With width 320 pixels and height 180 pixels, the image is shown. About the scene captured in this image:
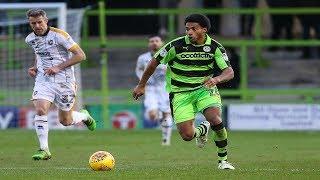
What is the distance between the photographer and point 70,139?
2306cm

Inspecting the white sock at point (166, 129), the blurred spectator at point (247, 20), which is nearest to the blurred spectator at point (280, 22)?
the blurred spectator at point (247, 20)

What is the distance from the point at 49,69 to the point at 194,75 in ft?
9.09

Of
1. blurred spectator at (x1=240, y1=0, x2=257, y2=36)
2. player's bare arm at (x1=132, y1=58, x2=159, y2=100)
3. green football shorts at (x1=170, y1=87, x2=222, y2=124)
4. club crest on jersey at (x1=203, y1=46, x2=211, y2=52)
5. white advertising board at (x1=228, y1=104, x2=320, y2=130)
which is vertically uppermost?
blurred spectator at (x1=240, y1=0, x2=257, y2=36)

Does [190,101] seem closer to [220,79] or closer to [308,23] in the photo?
[220,79]

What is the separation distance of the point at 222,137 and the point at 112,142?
7.78m

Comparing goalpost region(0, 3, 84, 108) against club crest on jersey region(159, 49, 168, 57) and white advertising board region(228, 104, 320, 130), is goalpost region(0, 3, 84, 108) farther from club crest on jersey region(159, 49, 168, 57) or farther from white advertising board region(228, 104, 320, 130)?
club crest on jersey region(159, 49, 168, 57)

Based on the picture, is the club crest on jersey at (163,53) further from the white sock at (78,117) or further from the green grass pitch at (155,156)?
the white sock at (78,117)

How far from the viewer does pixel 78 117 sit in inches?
696

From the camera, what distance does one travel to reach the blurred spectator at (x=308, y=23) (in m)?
31.0

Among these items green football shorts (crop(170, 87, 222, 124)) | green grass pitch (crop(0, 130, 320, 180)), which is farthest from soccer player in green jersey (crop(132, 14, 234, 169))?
green grass pitch (crop(0, 130, 320, 180))

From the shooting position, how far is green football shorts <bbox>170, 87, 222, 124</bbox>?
48.2ft

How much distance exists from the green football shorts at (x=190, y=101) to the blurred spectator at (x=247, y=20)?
18.9 metres

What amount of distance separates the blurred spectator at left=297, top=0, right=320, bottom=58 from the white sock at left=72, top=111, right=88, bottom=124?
1431 centimetres

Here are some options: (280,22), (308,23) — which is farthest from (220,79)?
(280,22)
